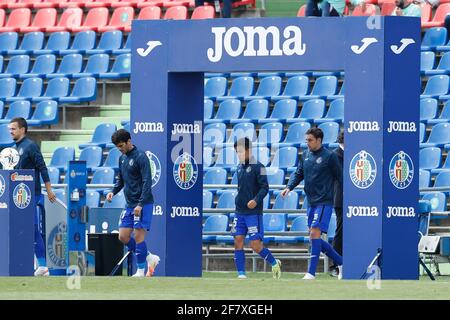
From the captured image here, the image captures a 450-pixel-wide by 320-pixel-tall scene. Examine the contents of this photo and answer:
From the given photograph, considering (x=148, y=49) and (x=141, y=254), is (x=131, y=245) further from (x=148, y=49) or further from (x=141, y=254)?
(x=148, y=49)

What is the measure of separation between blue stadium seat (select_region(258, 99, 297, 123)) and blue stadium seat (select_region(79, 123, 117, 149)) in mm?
2962

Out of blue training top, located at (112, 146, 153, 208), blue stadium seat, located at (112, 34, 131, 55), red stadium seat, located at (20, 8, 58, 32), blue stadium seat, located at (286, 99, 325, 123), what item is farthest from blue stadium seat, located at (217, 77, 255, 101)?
blue training top, located at (112, 146, 153, 208)

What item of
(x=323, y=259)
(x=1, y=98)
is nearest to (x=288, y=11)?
(x=1, y=98)

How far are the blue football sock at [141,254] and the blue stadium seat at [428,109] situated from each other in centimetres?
681

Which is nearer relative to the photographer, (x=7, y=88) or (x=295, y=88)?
(x=295, y=88)

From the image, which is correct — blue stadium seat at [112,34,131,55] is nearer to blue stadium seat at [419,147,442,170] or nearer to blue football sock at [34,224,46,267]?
blue stadium seat at [419,147,442,170]

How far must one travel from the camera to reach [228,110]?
89.0ft

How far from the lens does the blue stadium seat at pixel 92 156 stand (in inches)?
1077

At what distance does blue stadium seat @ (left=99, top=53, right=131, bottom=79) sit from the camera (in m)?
29.3

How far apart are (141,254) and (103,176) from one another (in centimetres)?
668

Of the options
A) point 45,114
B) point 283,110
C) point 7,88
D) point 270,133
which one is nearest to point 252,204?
point 270,133

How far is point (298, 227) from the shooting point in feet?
80.1

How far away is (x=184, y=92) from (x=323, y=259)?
431 centimetres
